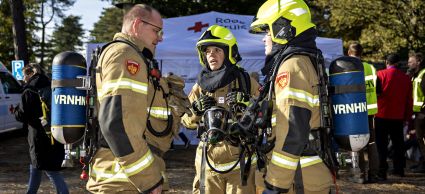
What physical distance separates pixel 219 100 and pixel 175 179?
394cm

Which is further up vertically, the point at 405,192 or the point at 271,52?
the point at 271,52

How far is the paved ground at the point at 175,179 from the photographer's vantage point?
6.95 meters

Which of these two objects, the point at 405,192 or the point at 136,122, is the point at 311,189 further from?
the point at 405,192

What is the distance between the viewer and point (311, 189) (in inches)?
111

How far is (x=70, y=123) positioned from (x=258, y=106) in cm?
126

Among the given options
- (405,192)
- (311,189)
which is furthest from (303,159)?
(405,192)

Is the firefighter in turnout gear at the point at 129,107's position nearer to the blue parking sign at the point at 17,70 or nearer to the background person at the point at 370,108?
the background person at the point at 370,108

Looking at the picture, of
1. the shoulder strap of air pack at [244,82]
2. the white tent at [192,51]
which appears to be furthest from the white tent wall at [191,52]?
the shoulder strap of air pack at [244,82]

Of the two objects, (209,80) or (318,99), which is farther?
(209,80)

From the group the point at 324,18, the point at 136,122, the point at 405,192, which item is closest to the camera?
the point at 136,122

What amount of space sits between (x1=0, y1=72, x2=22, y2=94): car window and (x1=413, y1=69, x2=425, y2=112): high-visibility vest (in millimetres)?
10165

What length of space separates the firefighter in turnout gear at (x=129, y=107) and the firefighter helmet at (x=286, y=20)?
30.0 inches

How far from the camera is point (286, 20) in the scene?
293 centimetres

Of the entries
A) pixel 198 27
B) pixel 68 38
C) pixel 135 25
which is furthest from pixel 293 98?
pixel 68 38
